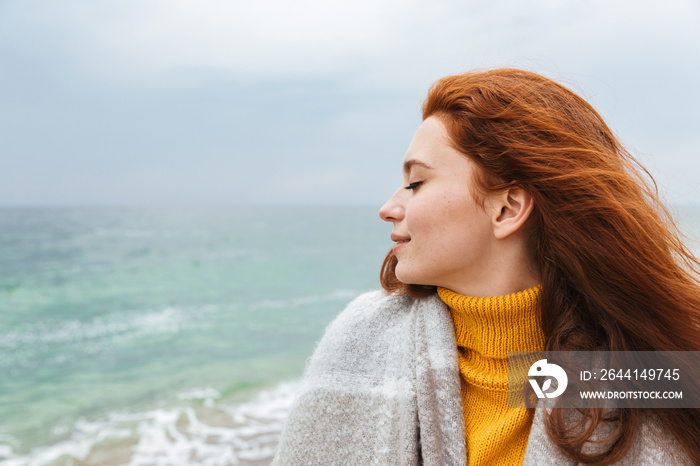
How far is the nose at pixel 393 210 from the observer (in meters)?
1.85

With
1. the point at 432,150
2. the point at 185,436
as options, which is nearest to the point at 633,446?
the point at 432,150

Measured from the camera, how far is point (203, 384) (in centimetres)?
848

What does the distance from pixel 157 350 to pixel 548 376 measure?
10.7 m

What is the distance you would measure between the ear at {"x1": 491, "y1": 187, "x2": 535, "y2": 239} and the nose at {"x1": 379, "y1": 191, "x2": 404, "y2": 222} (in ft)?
1.10

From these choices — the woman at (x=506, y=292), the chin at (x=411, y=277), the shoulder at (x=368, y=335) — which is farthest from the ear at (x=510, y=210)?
the shoulder at (x=368, y=335)

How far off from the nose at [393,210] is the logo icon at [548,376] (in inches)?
27.1

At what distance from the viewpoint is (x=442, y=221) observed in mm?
1710

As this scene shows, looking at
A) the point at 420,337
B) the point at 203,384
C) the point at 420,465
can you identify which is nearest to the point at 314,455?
the point at 420,465

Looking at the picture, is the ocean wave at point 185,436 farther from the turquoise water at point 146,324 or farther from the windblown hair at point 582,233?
the windblown hair at point 582,233

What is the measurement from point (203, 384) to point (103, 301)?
970 centimetres

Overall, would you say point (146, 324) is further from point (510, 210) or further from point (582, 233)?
point (582, 233)

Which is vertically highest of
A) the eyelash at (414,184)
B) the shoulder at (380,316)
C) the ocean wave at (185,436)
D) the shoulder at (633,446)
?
the eyelash at (414,184)

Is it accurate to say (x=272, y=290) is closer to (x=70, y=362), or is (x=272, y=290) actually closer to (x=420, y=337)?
(x=70, y=362)

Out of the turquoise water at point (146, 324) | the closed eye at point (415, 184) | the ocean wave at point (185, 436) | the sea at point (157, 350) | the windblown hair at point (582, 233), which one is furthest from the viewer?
the turquoise water at point (146, 324)
